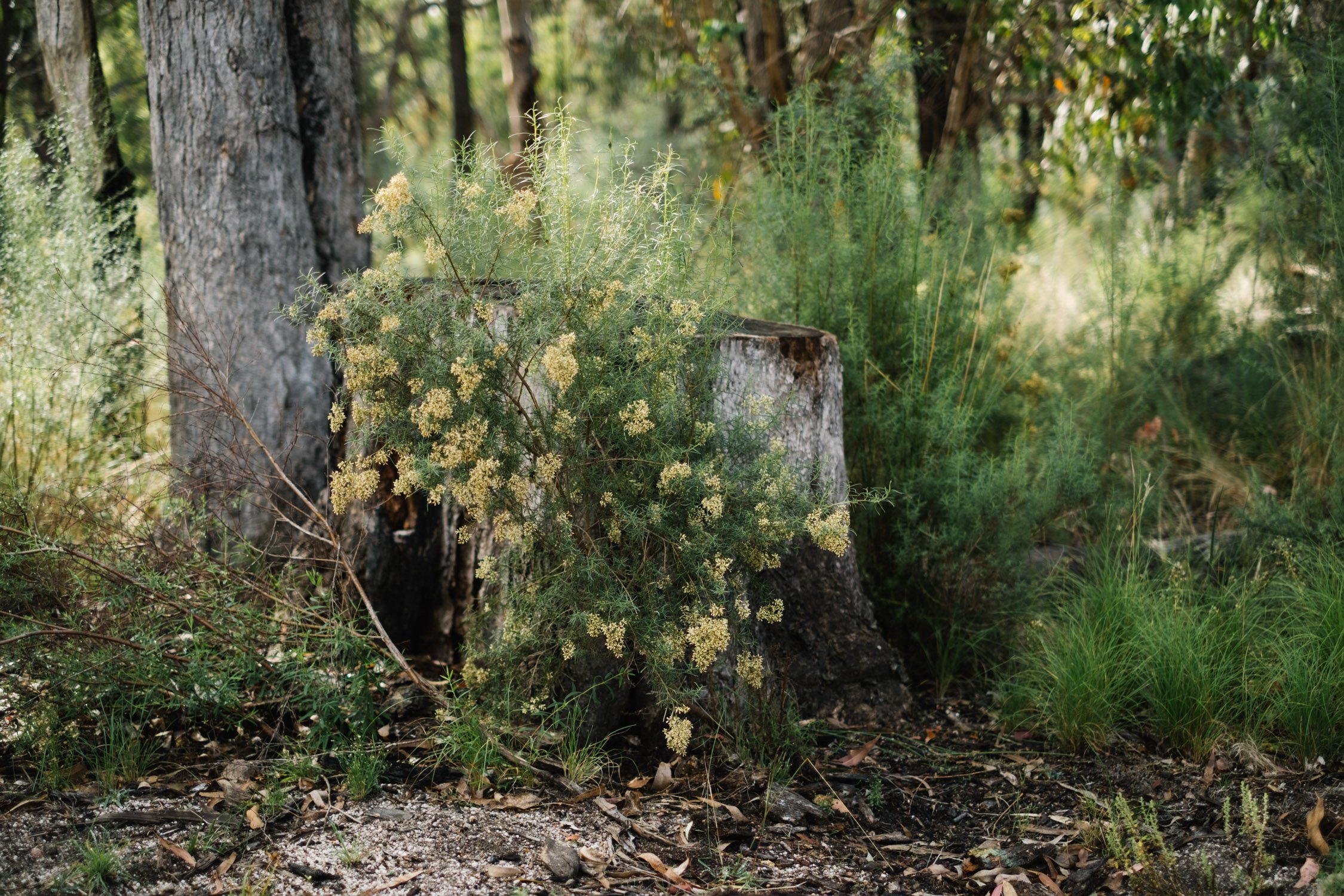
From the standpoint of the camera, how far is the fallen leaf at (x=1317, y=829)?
2396 millimetres

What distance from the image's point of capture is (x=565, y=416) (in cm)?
258

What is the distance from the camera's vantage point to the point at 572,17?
44.7ft

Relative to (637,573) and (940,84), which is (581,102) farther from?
(637,573)

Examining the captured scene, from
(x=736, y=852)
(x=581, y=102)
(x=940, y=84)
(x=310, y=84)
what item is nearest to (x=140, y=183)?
(x=310, y=84)

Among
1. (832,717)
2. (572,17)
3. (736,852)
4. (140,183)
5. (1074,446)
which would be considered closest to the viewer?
(736,852)

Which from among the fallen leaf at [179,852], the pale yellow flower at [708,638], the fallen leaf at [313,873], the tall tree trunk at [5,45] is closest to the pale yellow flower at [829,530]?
the pale yellow flower at [708,638]

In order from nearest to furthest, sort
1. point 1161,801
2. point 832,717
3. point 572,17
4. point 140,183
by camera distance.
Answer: point 1161,801 < point 832,717 < point 140,183 < point 572,17

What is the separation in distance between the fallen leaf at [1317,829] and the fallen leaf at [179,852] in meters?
2.48

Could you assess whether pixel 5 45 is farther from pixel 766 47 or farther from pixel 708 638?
pixel 708 638

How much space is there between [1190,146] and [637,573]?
6226 mm

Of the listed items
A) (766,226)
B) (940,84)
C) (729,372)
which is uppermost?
(940,84)

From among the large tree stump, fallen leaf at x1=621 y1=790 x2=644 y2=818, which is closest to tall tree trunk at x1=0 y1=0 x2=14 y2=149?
the large tree stump

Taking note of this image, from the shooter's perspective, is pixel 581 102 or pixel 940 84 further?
pixel 581 102

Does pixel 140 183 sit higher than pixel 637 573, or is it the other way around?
pixel 140 183
